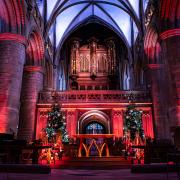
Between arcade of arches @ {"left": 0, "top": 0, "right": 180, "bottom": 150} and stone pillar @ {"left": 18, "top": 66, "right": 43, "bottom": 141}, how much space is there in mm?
66

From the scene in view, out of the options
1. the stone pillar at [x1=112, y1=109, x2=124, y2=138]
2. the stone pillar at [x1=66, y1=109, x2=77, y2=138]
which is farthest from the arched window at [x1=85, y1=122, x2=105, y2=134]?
the stone pillar at [x1=112, y1=109, x2=124, y2=138]

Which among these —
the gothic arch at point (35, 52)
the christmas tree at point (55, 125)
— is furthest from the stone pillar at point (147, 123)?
the gothic arch at point (35, 52)

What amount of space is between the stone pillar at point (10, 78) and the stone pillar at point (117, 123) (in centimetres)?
726

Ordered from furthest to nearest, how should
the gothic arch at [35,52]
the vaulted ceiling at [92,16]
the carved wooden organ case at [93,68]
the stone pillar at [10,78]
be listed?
the carved wooden organ case at [93,68] < the vaulted ceiling at [92,16] < the gothic arch at [35,52] < the stone pillar at [10,78]

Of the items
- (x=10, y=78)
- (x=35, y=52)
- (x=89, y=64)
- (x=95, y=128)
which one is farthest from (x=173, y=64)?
(x=89, y=64)

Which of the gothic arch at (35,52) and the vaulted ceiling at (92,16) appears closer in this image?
the gothic arch at (35,52)

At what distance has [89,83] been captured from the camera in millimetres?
25781

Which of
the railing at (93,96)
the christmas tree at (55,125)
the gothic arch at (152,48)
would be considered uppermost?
the gothic arch at (152,48)

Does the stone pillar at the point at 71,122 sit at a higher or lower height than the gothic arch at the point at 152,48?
lower

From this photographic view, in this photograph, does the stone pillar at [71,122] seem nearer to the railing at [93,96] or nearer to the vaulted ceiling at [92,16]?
the railing at [93,96]

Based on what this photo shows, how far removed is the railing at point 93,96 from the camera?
57.0ft

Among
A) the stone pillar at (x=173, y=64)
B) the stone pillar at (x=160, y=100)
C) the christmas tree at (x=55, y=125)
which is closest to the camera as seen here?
the stone pillar at (x=173, y=64)

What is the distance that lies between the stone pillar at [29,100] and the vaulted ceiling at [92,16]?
5819 millimetres

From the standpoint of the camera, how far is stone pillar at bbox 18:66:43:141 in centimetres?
1598
